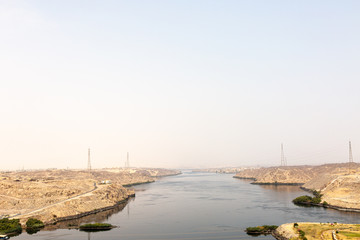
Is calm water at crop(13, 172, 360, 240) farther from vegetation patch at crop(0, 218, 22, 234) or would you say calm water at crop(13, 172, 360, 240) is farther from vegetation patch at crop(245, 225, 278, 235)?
vegetation patch at crop(0, 218, 22, 234)

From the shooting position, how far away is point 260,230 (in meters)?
79.8

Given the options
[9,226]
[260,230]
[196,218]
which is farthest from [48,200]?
[260,230]

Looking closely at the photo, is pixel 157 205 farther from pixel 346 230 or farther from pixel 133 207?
pixel 346 230

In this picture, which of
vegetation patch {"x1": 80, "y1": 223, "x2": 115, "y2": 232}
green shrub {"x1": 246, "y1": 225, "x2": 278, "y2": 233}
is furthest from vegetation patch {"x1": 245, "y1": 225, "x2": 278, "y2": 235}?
vegetation patch {"x1": 80, "y1": 223, "x2": 115, "y2": 232}

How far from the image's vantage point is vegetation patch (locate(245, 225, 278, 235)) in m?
79.2

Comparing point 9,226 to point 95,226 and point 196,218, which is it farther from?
point 196,218

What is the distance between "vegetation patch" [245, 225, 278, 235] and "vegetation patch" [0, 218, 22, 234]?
63.0 meters

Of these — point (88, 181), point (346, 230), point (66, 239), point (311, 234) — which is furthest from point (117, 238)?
point (88, 181)

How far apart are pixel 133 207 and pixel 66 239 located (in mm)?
51086

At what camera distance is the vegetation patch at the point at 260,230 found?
260 feet

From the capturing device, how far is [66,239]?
74.9 metres

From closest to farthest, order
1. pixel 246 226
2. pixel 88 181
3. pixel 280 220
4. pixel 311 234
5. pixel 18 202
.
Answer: pixel 311 234 → pixel 246 226 → pixel 280 220 → pixel 18 202 → pixel 88 181

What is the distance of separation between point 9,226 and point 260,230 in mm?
68189

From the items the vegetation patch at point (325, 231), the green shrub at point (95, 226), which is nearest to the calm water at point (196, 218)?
the green shrub at point (95, 226)
